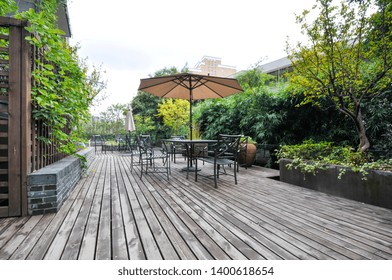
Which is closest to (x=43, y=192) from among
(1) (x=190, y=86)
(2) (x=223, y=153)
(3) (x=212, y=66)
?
(2) (x=223, y=153)

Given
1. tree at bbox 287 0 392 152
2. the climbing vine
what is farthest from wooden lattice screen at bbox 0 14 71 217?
tree at bbox 287 0 392 152

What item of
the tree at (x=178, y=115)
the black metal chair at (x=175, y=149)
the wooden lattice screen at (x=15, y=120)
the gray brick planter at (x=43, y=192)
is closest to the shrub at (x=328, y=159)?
the black metal chair at (x=175, y=149)

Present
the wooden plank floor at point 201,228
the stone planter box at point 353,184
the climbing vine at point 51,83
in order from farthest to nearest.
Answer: the stone planter box at point 353,184, the climbing vine at point 51,83, the wooden plank floor at point 201,228

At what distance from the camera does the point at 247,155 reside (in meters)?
5.10

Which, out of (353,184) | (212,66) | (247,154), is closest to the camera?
(353,184)

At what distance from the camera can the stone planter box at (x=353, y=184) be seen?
7.52 ft

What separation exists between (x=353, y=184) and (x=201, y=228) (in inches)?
86.2

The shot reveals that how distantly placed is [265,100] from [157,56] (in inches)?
590

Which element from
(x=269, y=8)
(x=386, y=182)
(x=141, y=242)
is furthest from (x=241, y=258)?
(x=269, y=8)

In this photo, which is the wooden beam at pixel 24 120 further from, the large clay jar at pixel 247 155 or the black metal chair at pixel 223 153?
the large clay jar at pixel 247 155

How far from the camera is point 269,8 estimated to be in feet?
15.3

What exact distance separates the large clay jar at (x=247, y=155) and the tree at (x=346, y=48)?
2073mm

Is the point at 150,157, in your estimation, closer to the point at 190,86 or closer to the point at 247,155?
the point at 190,86

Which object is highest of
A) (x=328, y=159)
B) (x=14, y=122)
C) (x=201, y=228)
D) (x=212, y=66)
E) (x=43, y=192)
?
(x=212, y=66)
